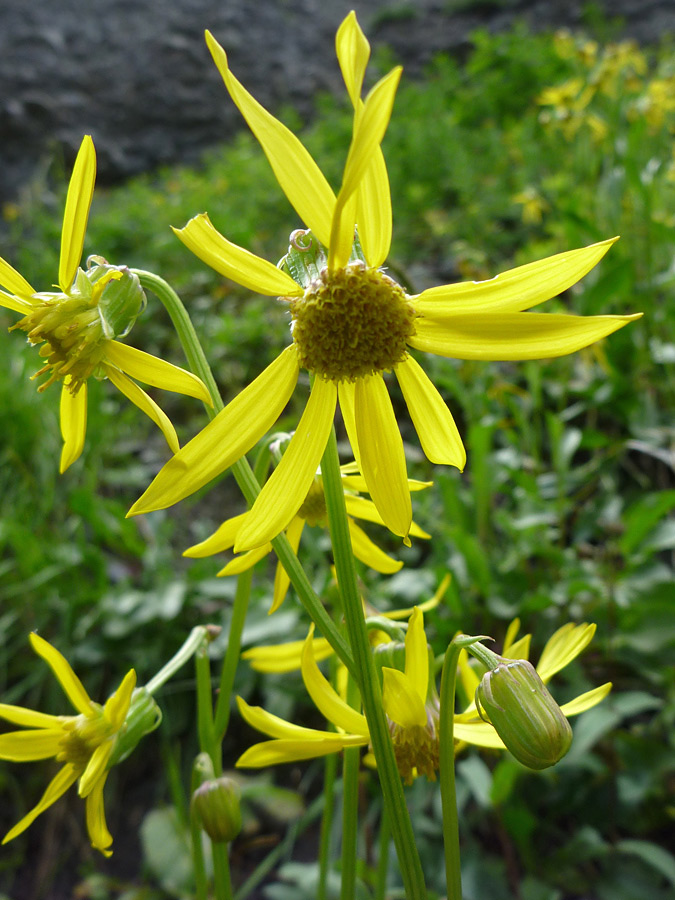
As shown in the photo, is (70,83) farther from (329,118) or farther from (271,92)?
(329,118)

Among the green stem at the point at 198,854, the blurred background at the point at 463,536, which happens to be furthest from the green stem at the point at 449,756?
the blurred background at the point at 463,536

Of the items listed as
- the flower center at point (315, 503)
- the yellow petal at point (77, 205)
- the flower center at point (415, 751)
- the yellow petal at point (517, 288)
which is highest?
the yellow petal at point (77, 205)

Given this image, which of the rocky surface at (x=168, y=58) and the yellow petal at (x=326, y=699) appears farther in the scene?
the rocky surface at (x=168, y=58)

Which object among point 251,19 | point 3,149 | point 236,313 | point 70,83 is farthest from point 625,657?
point 251,19

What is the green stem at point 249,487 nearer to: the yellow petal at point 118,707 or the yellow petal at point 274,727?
the yellow petal at point 274,727

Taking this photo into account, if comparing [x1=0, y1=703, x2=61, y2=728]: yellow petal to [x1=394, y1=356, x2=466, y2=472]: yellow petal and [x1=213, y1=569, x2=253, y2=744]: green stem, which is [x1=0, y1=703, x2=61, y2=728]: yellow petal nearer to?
[x1=213, y1=569, x2=253, y2=744]: green stem

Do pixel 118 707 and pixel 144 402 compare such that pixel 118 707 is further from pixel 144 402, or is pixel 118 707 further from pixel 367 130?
pixel 367 130

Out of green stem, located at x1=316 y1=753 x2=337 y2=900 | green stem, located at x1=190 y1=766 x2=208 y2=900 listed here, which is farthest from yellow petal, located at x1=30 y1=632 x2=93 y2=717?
green stem, located at x1=316 y1=753 x2=337 y2=900
